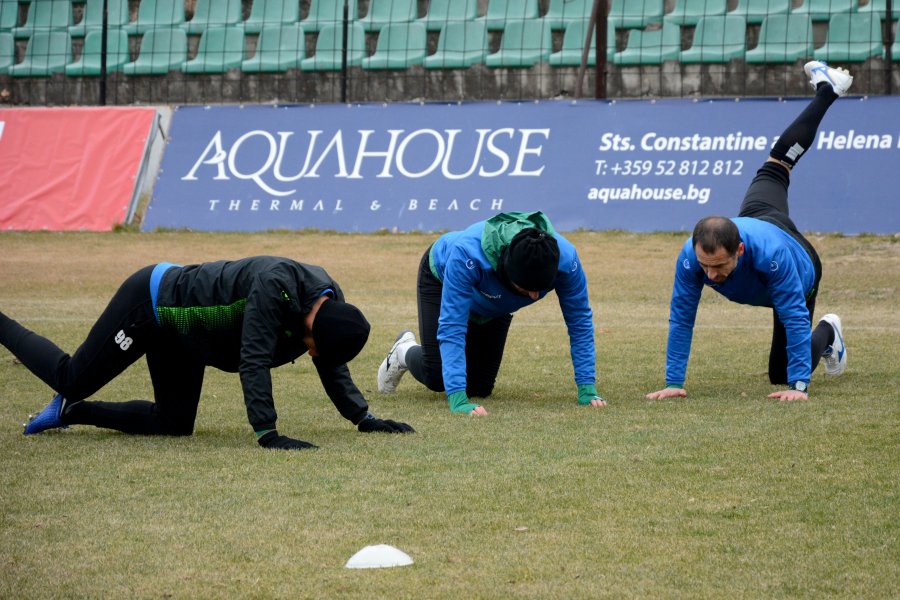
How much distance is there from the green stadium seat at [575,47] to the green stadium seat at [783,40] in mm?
2525

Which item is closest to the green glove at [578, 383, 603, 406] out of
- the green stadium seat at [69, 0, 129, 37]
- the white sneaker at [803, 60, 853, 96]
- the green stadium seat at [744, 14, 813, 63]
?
the white sneaker at [803, 60, 853, 96]

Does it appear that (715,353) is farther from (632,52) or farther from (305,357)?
(632,52)

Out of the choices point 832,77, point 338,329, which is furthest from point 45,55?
point 338,329

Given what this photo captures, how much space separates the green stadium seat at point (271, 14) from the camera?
2425 centimetres

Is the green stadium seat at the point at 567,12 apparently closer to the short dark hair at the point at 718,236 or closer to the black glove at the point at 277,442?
the short dark hair at the point at 718,236

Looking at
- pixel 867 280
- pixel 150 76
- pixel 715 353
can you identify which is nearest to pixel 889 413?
pixel 715 353

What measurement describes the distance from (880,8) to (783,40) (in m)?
1.67

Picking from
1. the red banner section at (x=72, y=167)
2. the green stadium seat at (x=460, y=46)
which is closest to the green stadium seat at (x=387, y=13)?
the green stadium seat at (x=460, y=46)

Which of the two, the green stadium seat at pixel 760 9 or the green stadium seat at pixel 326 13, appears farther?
the green stadium seat at pixel 326 13

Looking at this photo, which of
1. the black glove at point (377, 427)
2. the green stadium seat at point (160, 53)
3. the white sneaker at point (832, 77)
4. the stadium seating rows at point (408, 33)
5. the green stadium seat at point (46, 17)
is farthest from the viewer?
the green stadium seat at point (46, 17)

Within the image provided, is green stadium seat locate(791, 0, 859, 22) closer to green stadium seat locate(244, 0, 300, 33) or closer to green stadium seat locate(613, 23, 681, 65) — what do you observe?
green stadium seat locate(613, 23, 681, 65)

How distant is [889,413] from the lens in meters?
7.16

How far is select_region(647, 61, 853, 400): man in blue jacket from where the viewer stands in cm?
754

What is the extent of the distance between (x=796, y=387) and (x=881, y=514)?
116 inches
